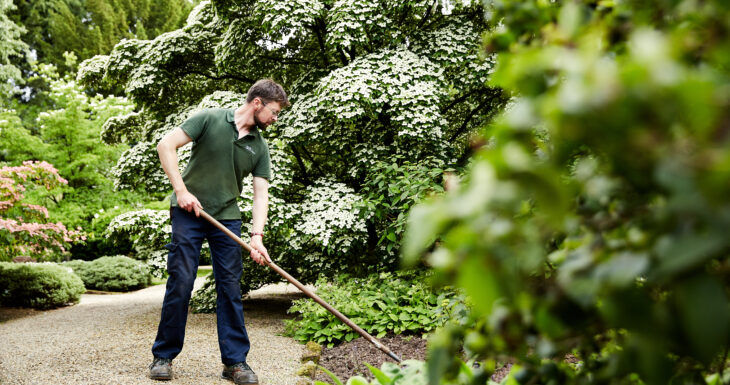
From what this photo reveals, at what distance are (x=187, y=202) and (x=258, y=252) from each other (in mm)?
543

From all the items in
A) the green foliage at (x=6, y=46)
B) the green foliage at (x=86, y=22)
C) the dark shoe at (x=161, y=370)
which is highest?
the green foliage at (x=86, y=22)

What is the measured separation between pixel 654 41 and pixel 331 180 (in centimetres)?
519

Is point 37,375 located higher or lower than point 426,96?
lower

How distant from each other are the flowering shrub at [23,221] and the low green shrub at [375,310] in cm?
360

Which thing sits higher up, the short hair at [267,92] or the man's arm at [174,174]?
the short hair at [267,92]

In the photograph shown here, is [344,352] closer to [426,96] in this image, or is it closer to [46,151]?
[426,96]

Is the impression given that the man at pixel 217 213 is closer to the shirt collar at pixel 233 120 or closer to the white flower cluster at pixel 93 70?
the shirt collar at pixel 233 120

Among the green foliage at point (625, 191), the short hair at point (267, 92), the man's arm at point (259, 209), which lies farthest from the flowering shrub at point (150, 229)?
the green foliage at point (625, 191)

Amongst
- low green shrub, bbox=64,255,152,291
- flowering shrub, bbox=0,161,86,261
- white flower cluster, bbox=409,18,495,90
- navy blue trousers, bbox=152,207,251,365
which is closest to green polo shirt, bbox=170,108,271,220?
navy blue trousers, bbox=152,207,251,365

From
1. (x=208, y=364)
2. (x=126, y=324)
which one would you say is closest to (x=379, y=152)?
(x=208, y=364)

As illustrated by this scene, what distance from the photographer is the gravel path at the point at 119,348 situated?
10.4ft

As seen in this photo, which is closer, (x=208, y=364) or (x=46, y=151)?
(x=208, y=364)

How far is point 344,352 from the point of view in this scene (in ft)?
13.1

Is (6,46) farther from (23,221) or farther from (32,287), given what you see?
(23,221)
